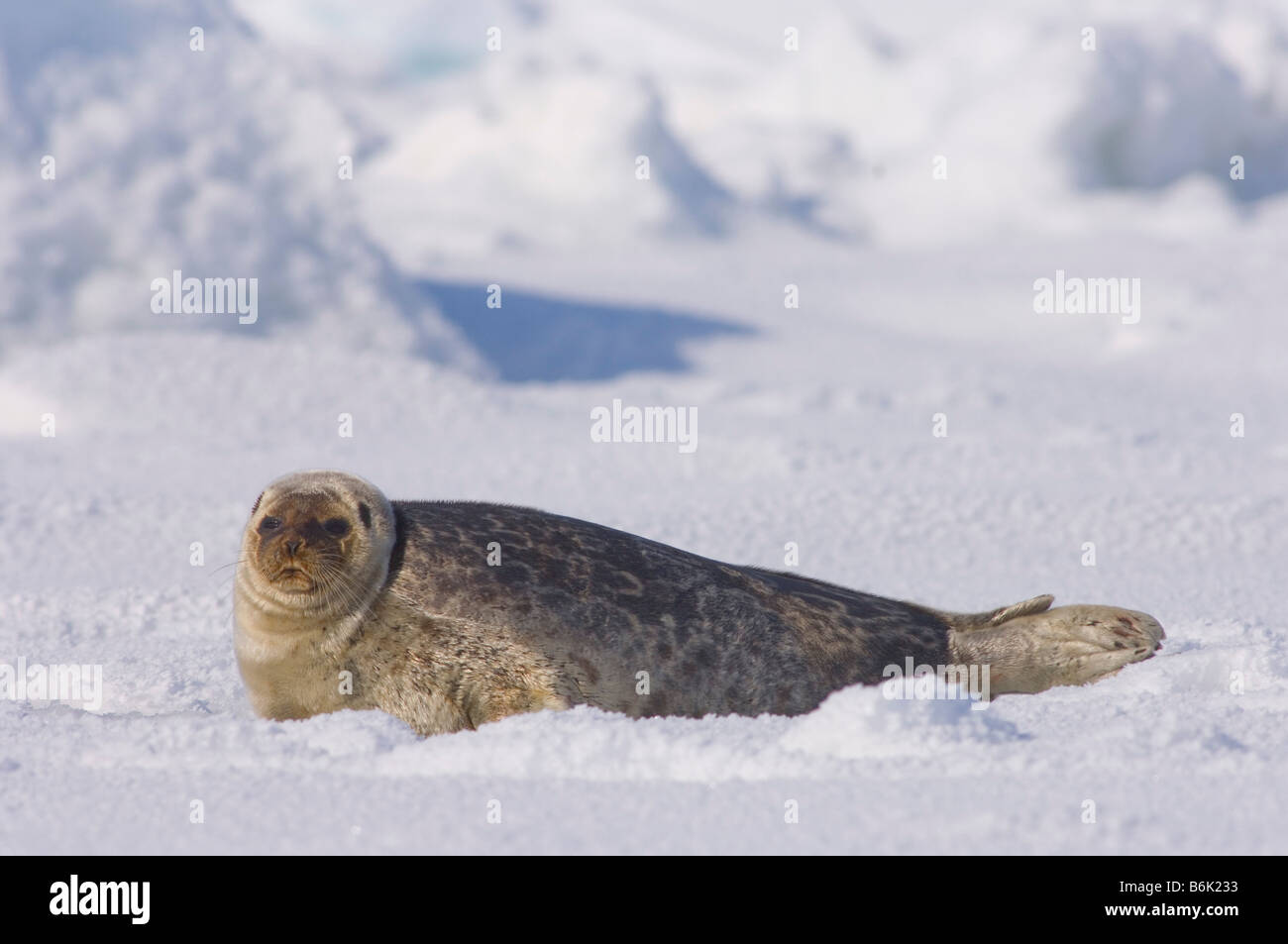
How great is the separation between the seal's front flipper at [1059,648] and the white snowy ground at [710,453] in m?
0.19

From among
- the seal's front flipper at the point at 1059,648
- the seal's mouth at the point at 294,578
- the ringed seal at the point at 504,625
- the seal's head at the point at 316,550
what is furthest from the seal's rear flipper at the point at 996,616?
the seal's mouth at the point at 294,578

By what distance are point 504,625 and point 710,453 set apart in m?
3.85

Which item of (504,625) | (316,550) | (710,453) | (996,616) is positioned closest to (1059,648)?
(996,616)

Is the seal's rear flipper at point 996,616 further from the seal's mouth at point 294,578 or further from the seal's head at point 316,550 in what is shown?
the seal's mouth at point 294,578

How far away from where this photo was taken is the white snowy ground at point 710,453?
2.62 m

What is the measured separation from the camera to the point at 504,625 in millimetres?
3475

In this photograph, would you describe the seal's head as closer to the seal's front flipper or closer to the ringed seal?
the ringed seal

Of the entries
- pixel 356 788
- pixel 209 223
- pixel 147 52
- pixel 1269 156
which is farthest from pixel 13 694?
pixel 1269 156

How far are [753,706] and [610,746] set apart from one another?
30.1 inches

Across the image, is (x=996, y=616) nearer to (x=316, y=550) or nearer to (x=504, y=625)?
(x=504, y=625)

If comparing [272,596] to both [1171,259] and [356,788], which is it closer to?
[356,788]

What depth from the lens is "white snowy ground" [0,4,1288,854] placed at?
262 centimetres

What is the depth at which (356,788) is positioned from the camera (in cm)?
272

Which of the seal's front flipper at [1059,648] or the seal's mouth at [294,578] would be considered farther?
the seal's front flipper at [1059,648]
